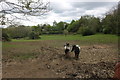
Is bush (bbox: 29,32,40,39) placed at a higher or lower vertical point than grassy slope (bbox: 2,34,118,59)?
higher

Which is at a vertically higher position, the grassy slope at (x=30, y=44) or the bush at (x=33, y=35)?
the bush at (x=33, y=35)

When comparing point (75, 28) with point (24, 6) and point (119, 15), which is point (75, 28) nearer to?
point (119, 15)

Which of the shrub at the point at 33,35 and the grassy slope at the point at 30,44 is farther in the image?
the shrub at the point at 33,35

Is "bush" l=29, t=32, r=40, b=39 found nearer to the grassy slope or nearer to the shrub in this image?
the shrub

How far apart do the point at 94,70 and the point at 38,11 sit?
3827mm

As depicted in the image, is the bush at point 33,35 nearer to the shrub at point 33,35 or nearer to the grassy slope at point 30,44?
the shrub at point 33,35

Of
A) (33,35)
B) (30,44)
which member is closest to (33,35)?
(33,35)

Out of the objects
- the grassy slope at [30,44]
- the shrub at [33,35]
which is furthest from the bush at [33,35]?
the grassy slope at [30,44]

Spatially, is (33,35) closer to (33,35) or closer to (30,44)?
(33,35)

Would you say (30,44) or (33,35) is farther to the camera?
(33,35)

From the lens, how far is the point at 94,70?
17.4 feet

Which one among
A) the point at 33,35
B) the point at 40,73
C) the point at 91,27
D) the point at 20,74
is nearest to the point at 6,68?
the point at 20,74

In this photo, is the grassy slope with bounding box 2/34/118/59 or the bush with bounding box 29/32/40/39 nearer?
the grassy slope with bounding box 2/34/118/59

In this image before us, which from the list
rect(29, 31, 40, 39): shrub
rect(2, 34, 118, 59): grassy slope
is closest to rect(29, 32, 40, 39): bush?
rect(29, 31, 40, 39): shrub
